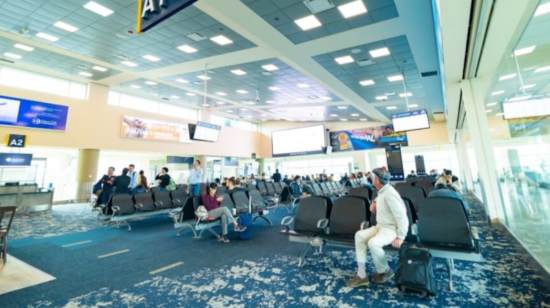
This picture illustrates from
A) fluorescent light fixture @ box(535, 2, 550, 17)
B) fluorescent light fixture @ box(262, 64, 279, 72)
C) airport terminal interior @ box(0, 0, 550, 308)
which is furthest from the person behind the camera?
fluorescent light fixture @ box(262, 64, 279, 72)

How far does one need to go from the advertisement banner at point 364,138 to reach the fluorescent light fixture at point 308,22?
12015mm

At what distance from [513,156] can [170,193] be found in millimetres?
6863

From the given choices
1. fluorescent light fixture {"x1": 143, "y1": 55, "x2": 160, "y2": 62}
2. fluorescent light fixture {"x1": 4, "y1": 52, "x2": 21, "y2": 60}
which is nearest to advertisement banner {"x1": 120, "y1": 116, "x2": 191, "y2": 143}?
fluorescent light fixture {"x1": 4, "y1": 52, "x2": 21, "y2": 60}

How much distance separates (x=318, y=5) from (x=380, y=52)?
9.68 feet

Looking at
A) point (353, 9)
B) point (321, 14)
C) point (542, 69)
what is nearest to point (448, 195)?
point (542, 69)

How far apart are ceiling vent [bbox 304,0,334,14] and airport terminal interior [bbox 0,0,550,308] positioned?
0.17 feet

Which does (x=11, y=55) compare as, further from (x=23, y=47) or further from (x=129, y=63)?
(x=129, y=63)

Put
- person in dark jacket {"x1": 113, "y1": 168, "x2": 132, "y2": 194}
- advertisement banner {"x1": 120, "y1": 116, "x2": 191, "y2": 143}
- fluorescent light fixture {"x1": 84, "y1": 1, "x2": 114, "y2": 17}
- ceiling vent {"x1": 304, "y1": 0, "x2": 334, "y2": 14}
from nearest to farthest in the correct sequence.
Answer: ceiling vent {"x1": 304, "y1": 0, "x2": 334, "y2": 14}
fluorescent light fixture {"x1": 84, "y1": 1, "x2": 114, "y2": 17}
person in dark jacket {"x1": 113, "y1": 168, "x2": 132, "y2": 194}
advertisement banner {"x1": 120, "y1": 116, "x2": 191, "y2": 143}

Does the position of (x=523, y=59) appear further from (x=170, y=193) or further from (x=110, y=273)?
(x=170, y=193)

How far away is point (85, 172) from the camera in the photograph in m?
10.9

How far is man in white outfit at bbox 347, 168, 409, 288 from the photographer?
229 cm

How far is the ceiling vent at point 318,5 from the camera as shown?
5031mm

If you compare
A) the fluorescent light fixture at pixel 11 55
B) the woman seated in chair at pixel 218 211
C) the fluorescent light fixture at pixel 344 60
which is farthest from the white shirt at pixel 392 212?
the fluorescent light fixture at pixel 11 55

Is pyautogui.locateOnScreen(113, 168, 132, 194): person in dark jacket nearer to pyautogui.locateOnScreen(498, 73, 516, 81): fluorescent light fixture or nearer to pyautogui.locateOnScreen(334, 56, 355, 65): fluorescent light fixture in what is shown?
pyautogui.locateOnScreen(334, 56, 355, 65): fluorescent light fixture
